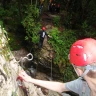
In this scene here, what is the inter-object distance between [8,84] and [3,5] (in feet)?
39.3

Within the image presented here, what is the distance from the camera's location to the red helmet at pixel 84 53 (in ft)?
6.30

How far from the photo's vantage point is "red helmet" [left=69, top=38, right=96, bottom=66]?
Answer: 1920 millimetres

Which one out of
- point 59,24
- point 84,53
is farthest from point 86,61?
point 59,24

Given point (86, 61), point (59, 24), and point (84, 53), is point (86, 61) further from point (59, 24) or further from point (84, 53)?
point (59, 24)

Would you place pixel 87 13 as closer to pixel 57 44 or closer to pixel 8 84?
pixel 57 44

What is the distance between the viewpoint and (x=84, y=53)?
195 centimetres

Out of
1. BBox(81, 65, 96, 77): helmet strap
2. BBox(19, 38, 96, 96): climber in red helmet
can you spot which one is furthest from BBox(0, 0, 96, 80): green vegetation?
BBox(81, 65, 96, 77): helmet strap

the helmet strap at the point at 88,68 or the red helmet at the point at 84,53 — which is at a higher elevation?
the red helmet at the point at 84,53

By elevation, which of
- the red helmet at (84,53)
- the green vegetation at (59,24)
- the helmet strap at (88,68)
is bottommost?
the green vegetation at (59,24)

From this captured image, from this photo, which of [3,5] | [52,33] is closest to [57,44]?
[52,33]

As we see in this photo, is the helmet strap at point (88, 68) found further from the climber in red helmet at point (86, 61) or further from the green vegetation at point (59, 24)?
the green vegetation at point (59, 24)

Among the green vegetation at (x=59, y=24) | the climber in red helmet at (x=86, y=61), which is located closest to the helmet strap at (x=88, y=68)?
the climber in red helmet at (x=86, y=61)

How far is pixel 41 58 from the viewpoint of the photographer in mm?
11695

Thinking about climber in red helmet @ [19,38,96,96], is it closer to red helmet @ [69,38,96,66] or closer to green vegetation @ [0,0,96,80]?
red helmet @ [69,38,96,66]
